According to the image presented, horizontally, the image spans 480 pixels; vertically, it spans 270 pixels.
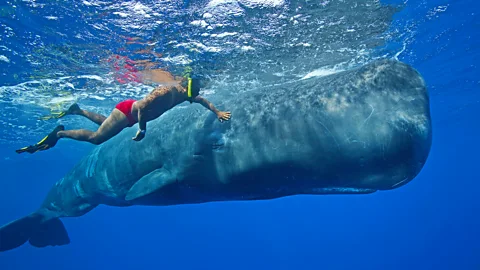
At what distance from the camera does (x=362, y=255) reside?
121 metres

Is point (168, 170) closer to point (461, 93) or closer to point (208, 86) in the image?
point (208, 86)

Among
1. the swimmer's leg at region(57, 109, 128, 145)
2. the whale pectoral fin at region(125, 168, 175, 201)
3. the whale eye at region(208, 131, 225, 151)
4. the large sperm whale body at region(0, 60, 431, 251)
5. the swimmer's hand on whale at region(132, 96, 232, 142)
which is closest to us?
the large sperm whale body at region(0, 60, 431, 251)

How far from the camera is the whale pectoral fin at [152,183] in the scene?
5.95 meters

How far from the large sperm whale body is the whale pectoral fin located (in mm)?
26

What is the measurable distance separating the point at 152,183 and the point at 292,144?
3.09 meters

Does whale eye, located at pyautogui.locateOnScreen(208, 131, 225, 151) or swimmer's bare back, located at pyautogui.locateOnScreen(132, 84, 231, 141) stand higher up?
swimmer's bare back, located at pyautogui.locateOnScreen(132, 84, 231, 141)

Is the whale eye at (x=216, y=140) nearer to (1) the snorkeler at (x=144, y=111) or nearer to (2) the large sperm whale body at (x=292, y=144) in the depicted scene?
(2) the large sperm whale body at (x=292, y=144)

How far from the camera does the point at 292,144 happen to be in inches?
179

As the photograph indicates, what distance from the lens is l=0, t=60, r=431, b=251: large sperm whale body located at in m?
3.72

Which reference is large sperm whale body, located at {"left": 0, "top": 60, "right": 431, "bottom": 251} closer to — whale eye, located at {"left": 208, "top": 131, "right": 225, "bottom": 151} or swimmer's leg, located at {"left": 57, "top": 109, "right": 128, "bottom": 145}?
whale eye, located at {"left": 208, "top": 131, "right": 225, "bottom": 151}

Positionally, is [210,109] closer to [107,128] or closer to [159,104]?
[159,104]

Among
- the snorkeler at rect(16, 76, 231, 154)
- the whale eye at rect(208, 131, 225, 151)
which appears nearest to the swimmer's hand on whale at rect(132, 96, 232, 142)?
the snorkeler at rect(16, 76, 231, 154)

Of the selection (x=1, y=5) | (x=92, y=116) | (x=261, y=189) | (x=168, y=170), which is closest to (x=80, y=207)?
(x=92, y=116)

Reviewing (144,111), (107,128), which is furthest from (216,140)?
(107,128)
